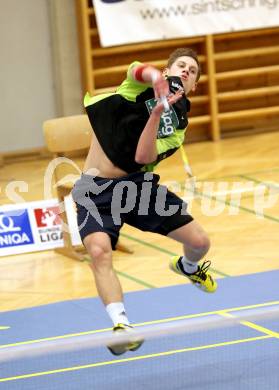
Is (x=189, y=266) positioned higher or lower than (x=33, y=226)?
higher

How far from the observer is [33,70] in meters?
13.8

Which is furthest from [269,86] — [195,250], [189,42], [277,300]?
[195,250]

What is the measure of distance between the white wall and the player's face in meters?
7.25

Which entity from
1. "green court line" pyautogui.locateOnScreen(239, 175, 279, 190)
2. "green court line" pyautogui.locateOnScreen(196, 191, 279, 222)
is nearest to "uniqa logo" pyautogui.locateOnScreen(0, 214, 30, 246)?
"green court line" pyautogui.locateOnScreen(196, 191, 279, 222)

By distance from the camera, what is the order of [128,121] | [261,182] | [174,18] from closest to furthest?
[128,121]
[261,182]
[174,18]

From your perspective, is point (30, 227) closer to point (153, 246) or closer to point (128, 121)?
point (153, 246)

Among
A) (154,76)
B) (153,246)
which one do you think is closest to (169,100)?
(154,76)

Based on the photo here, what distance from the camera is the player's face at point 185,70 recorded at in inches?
261

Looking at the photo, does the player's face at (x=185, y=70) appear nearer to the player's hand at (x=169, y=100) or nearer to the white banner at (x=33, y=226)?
the player's hand at (x=169, y=100)

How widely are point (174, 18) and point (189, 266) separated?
7.09 meters

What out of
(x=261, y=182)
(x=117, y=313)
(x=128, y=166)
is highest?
(x=128, y=166)

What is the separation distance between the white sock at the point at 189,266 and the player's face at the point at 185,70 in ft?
4.66

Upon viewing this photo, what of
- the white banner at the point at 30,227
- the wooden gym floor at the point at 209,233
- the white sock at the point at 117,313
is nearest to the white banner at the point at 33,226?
the white banner at the point at 30,227

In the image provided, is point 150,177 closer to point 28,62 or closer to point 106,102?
point 106,102
